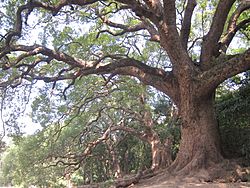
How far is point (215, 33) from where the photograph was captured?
8625mm

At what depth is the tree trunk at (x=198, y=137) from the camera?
7.75 m

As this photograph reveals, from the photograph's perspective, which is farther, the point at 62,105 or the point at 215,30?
the point at 62,105

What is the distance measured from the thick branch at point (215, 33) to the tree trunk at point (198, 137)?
3.96 feet

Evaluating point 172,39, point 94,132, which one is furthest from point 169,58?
point 94,132

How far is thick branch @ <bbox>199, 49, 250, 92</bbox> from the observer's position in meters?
6.95

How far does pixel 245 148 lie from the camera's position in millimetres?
Answer: 8047

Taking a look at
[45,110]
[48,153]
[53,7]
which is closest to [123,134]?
[48,153]

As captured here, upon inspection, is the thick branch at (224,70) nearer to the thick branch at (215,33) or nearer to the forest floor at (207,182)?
the thick branch at (215,33)

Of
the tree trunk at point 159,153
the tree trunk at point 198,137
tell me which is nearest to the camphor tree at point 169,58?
the tree trunk at point 198,137

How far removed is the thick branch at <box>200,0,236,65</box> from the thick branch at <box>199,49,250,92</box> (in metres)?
1.00

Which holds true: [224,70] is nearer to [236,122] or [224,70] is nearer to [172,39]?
[172,39]

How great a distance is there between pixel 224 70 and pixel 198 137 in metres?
1.85

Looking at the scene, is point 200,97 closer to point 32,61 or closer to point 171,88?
point 171,88

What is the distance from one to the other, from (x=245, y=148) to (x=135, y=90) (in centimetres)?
514
